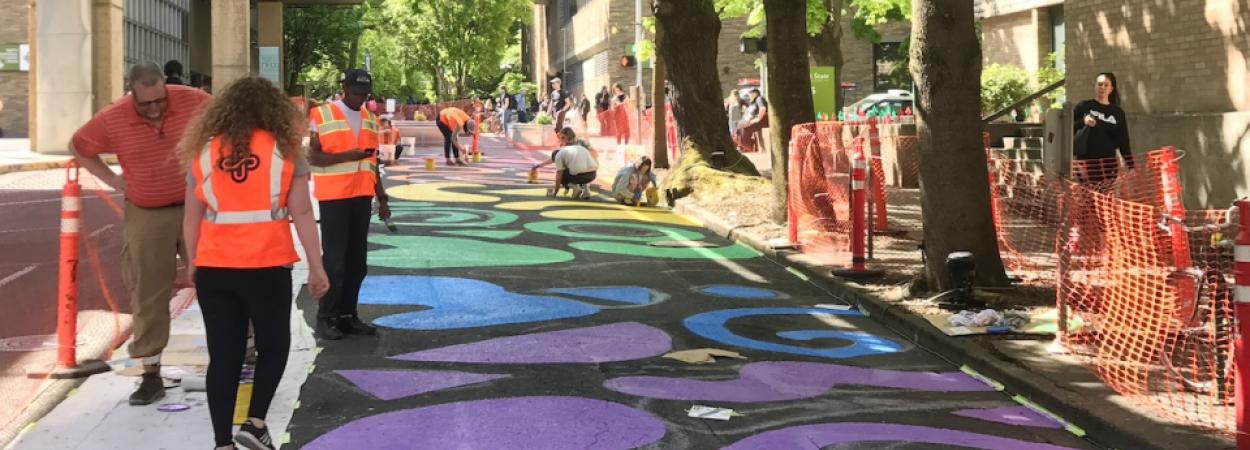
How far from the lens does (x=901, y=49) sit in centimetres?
4697

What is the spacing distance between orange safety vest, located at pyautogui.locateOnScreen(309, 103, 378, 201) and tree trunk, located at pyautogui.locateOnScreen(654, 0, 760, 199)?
13.1 metres

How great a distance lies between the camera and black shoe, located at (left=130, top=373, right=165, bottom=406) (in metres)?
6.82

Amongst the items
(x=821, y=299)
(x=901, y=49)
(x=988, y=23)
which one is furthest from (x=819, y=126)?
(x=901, y=49)

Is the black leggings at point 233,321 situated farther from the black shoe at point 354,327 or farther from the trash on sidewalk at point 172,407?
the black shoe at point 354,327

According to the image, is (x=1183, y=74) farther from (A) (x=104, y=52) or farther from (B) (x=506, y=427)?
(A) (x=104, y=52)

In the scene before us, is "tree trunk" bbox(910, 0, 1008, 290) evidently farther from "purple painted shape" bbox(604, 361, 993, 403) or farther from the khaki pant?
the khaki pant

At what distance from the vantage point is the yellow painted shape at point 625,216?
58.3 feet

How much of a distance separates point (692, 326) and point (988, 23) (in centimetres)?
2978

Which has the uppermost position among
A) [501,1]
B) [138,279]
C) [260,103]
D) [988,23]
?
[501,1]

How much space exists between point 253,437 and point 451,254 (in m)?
7.85

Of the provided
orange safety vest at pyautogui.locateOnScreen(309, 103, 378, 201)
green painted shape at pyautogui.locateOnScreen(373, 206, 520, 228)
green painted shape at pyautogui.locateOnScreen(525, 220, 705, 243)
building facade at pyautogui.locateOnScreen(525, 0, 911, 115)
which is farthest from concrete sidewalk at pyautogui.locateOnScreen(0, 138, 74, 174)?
building facade at pyautogui.locateOnScreen(525, 0, 911, 115)

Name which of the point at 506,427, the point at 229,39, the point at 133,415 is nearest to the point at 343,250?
the point at 133,415

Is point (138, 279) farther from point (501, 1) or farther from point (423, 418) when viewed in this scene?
point (501, 1)

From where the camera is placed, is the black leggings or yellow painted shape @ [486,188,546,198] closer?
the black leggings
